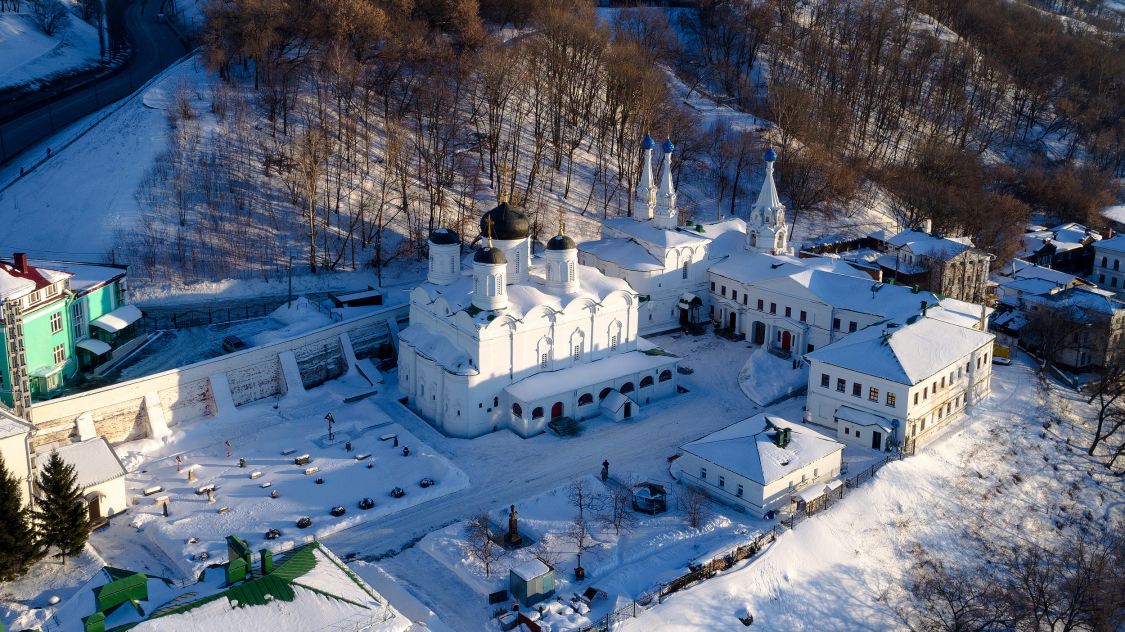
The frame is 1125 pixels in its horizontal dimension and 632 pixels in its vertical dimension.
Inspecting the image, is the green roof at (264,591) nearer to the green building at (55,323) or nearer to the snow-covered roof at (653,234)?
the green building at (55,323)

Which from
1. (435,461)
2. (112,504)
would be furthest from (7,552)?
(435,461)

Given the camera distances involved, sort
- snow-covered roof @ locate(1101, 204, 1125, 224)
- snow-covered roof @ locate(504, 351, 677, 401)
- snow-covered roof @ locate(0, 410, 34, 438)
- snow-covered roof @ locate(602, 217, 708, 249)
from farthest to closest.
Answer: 1. snow-covered roof @ locate(1101, 204, 1125, 224)
2. snow-covered roof @ locate(602, 217, 708, 249)
3. snow-covered roof @ locate(504, 351, 677, 401)
4. snow-covered roof @ locate(0, 410, 34, 438)

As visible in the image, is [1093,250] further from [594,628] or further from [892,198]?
[594,628]

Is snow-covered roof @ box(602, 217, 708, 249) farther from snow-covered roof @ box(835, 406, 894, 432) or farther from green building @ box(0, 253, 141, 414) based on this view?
green building @ box(0, 253, 141, 414)

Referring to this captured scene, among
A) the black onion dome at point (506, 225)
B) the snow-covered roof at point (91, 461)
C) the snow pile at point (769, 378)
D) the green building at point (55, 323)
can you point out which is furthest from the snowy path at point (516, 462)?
the green building at point (55, 323)

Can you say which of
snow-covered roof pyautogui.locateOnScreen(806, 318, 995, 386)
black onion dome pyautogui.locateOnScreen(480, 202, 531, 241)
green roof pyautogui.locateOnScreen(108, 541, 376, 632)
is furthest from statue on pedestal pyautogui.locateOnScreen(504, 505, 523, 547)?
snow-covered roof pyautogui.locateOnScreen(806, 318, 995, 386)

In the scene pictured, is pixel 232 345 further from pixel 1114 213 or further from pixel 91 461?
pixel 1114 213
